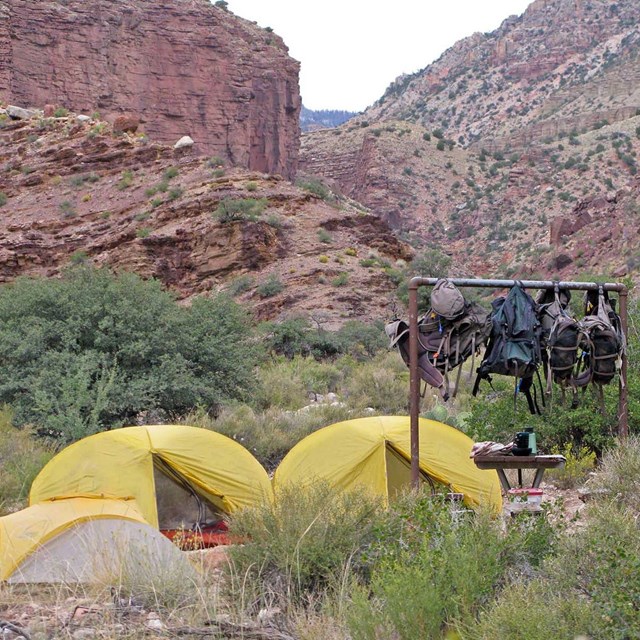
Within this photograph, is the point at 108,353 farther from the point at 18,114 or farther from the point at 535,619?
the point at 18,114

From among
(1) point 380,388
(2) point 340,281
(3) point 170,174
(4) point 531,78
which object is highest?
(4) point 531,78

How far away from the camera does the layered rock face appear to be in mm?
53062

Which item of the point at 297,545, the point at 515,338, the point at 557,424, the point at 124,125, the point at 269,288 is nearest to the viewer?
the point at 297,545

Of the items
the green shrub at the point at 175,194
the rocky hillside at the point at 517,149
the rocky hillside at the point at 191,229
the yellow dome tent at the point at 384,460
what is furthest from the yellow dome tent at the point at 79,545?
the rocky hillside at the point at 517,149

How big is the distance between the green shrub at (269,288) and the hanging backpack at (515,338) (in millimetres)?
20761

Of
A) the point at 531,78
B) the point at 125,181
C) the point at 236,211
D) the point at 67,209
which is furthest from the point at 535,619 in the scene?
the point at 531,78

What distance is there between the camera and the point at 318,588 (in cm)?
715

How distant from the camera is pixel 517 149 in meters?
80.6

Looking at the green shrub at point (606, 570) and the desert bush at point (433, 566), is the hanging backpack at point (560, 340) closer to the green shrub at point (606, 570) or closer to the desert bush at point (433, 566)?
the green shrub at point (606, 570)

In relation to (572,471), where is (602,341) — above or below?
above

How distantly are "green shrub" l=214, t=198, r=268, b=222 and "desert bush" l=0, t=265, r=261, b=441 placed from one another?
42.1 ft

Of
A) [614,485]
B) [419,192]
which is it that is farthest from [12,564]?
[419,192]

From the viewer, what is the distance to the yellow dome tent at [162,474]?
9.72 m

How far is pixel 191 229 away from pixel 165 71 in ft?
92.0
